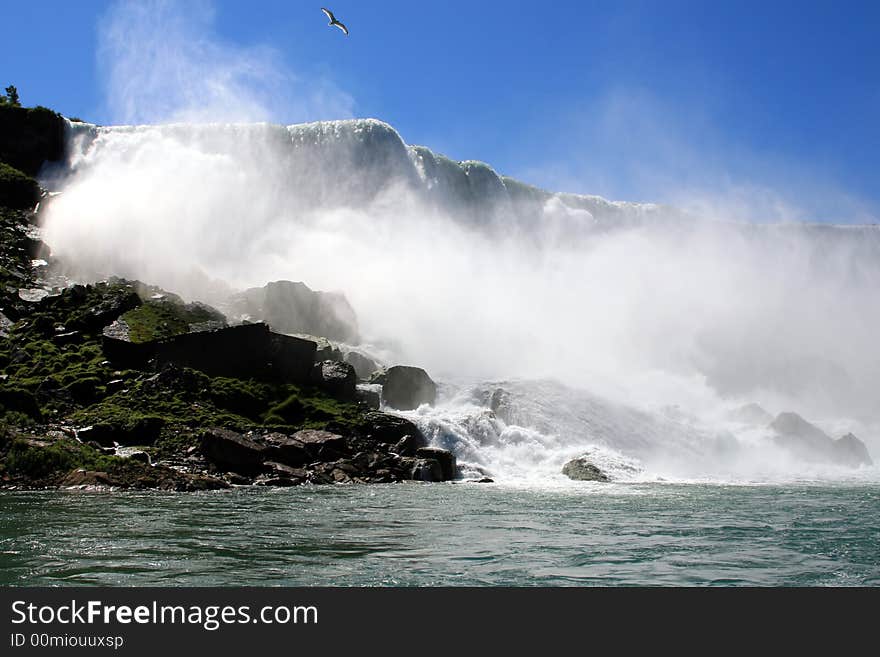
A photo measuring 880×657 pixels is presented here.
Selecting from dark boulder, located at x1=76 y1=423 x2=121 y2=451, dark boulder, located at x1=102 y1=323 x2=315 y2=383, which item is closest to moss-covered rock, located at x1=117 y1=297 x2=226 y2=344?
dark boulder, located at x1=102 y1=323 x2=315 y2=383

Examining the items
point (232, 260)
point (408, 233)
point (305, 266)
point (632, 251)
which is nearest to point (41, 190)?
point (232, 260)

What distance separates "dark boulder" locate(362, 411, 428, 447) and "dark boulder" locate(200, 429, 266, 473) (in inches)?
440

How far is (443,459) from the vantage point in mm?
45531

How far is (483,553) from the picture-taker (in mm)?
16984

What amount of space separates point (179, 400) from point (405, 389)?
2016cm

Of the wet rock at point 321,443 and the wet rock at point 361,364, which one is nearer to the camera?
the wet rock at point 321,443

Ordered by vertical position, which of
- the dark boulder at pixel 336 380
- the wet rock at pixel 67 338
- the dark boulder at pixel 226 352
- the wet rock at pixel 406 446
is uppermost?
the wet rock at pixel 67 338

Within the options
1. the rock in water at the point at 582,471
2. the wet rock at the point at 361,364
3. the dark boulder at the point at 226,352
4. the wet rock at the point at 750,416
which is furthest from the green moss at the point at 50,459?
the wet rock at the point at 750,416

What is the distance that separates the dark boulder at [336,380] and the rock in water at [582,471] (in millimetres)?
18227

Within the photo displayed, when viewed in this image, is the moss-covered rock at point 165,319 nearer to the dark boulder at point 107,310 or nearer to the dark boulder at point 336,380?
the dark boulder at point 107,310

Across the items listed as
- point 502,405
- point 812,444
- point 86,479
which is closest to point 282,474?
point 86,479

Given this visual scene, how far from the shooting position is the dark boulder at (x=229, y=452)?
38438 millimetres
